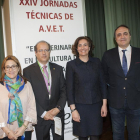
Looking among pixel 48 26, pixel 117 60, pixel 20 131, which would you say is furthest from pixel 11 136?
pixel 48 26

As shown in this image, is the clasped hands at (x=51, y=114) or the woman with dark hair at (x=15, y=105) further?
the clasped hands at (x=51, y=114)

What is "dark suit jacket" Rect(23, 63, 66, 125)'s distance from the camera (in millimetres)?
2137

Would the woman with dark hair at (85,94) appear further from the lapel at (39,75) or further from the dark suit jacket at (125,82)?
the lapel at (39,75)

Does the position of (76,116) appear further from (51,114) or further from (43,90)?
(43,90)

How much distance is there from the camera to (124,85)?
2.13m

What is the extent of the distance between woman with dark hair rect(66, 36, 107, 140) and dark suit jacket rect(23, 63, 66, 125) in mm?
134

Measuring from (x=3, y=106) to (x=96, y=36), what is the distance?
285 cm

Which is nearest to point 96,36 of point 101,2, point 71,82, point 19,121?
point 101,2

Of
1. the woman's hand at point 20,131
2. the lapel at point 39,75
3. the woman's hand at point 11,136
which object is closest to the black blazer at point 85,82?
the lapel at point 39,75

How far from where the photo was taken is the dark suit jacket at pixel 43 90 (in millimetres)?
2137

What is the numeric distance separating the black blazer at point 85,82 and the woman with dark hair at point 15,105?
50 cm

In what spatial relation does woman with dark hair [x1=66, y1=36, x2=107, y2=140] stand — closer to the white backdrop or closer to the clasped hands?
the clasped hands

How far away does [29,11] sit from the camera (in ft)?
8.55

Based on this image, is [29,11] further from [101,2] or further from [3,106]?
[101,2]
